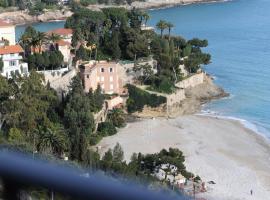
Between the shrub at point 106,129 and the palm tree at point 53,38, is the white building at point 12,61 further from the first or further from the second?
the shrub at point 106,129

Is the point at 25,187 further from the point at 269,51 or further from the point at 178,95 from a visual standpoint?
the point at 269,51

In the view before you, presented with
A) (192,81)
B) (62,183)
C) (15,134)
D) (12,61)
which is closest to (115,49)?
(192,81)

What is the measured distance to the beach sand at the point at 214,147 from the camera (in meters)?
19.8

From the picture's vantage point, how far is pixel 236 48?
46.5 m

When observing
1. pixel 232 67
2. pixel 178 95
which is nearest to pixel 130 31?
pixel 178 95

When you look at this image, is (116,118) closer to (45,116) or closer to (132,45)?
A: (45,116)

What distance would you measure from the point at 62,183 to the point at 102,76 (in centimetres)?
2622

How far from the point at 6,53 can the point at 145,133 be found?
6.82m

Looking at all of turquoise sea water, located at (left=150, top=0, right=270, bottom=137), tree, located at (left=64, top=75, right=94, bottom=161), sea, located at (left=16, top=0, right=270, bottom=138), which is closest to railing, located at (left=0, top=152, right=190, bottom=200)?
tree, located at (left=64, top=75, right=94, bottom=161)

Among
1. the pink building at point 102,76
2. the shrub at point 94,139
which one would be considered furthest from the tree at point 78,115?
the pink building at point 102,76

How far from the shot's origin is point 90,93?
1013 inches

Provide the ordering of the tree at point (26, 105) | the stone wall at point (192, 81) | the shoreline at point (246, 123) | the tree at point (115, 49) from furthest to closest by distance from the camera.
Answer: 1. the stone wall at point (192, 81)
2. the tree at point (115, 49)
3. the shoreline at point (246, 123)
4. the tree at point (26, 105)

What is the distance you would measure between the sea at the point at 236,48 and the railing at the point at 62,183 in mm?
25470

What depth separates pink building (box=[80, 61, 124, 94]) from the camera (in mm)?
27172
